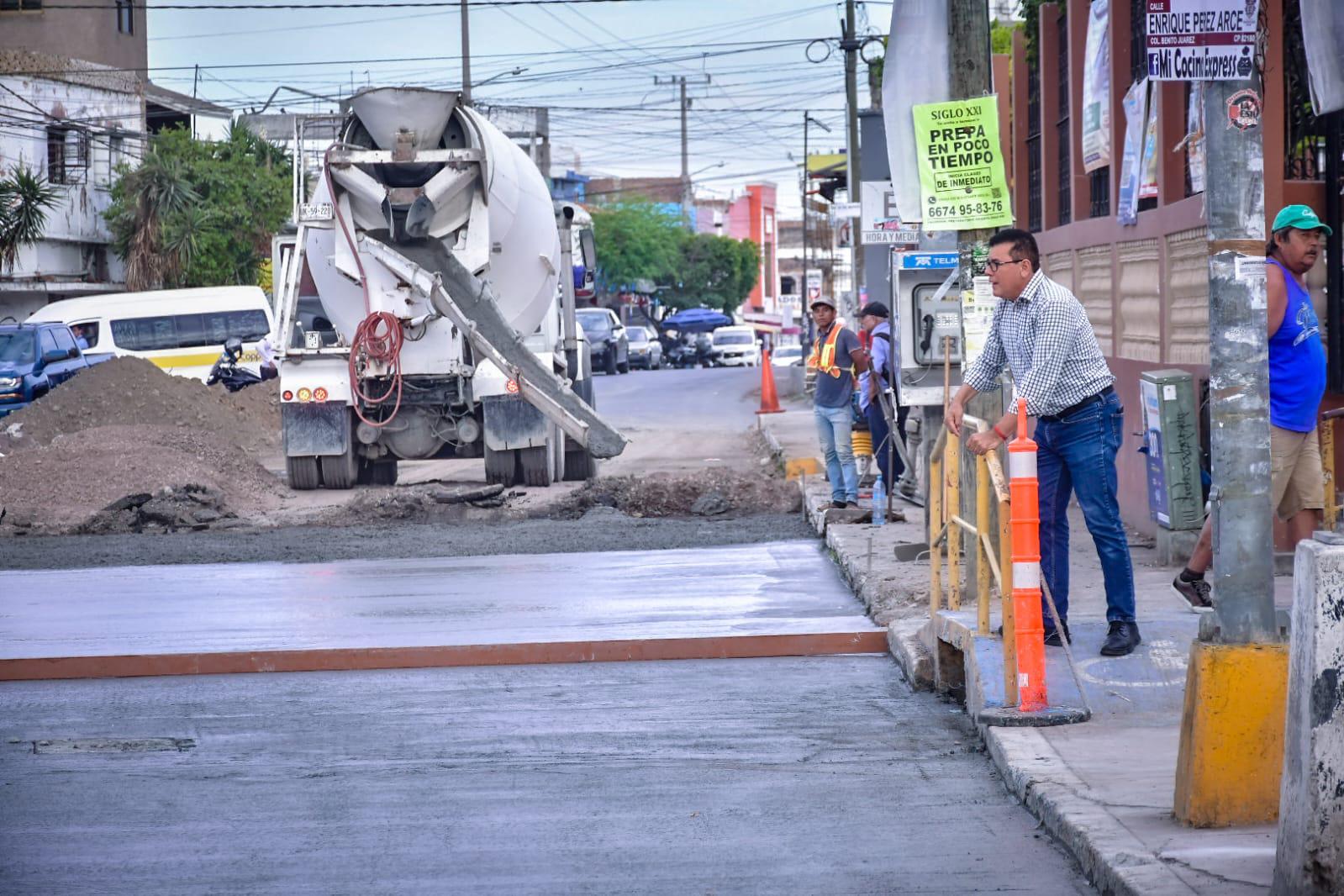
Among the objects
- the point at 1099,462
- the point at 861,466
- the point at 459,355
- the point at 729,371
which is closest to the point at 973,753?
the point at 1099,462

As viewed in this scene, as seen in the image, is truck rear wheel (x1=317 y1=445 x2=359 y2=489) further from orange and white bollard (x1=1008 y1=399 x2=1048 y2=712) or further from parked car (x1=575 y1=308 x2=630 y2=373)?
parked car (x1=575 y1=308 x2=630 y2=373)

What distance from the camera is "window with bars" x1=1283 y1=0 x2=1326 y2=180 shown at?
10578mm

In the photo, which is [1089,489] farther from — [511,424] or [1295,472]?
[511,424]

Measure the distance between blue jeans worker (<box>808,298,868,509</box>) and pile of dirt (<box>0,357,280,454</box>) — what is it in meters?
10.3

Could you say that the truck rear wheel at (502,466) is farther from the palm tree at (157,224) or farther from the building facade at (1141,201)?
the palm tree at (157,224)

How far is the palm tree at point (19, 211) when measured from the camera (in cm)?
3834

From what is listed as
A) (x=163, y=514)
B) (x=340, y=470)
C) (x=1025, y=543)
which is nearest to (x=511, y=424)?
(x=340, y=470)

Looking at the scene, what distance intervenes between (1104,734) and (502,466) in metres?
12.3

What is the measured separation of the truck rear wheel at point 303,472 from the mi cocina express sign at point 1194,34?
14.1m

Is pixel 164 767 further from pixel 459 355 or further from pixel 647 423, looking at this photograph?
pixel 647 423

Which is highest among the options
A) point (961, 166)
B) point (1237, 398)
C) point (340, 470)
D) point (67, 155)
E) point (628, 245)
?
point (67, 155)

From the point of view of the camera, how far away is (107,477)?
59.4 ft

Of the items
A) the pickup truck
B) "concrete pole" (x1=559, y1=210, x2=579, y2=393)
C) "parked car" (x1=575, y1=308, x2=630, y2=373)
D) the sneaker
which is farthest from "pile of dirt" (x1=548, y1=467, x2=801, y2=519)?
"parked car" (x1=575, y1=308, x2=630, y2=373)

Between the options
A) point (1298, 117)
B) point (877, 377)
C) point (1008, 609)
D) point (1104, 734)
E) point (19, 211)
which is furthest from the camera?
point (19, 211)
